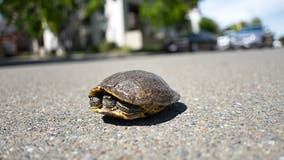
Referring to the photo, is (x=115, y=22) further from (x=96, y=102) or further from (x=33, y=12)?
(x=96, y=102)

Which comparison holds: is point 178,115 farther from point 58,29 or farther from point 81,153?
point 58,29

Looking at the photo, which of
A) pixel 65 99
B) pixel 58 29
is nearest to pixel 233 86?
pixel 65 99

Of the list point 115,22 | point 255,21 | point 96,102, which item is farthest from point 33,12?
point 255,21

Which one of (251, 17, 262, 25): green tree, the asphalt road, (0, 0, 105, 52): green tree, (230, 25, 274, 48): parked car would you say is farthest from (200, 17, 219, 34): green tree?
the asphalt road

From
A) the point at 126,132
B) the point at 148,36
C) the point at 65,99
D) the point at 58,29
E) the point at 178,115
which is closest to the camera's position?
the point at 126,132

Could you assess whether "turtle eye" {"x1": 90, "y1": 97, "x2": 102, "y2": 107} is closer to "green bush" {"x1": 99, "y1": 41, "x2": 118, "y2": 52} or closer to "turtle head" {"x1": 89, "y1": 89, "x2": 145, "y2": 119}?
"turtle head" {"x1": 89, "y1": 89, "x2": 145, "y2": 119}
